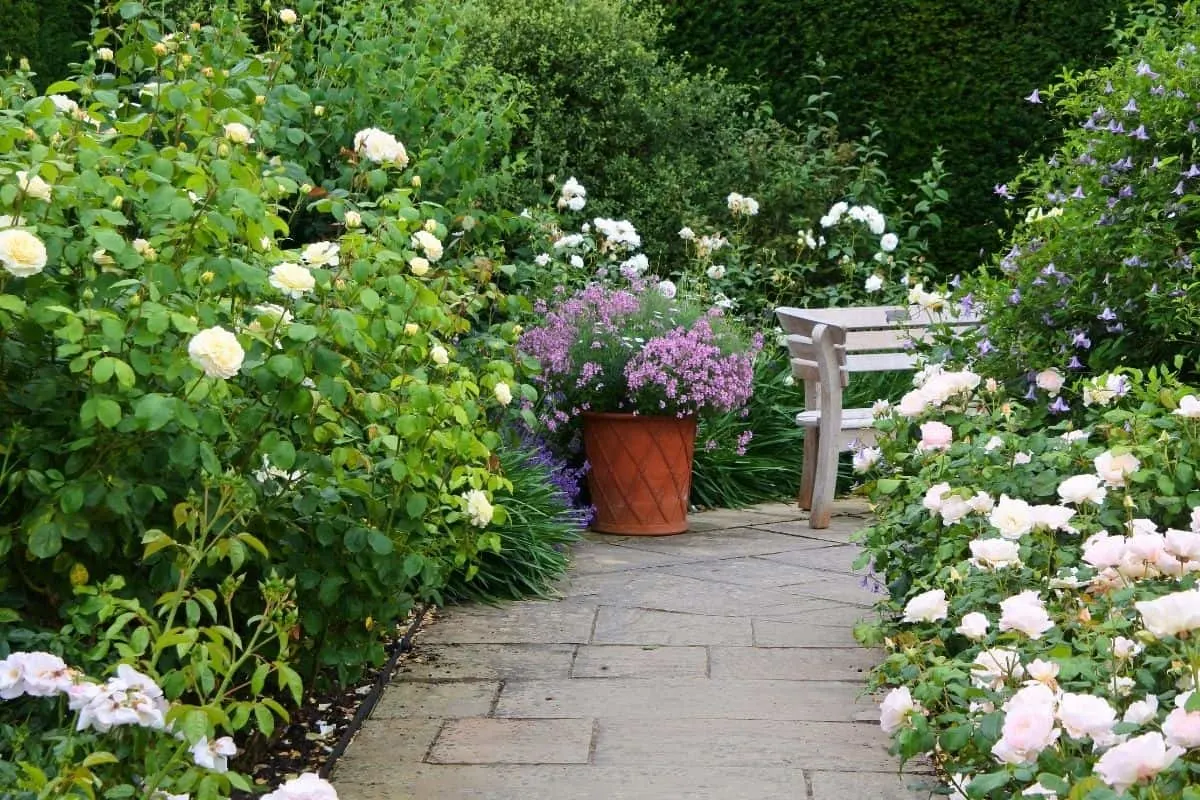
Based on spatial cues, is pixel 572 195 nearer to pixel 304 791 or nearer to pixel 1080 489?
pixel 1080 489

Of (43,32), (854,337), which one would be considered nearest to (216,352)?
(854,337)

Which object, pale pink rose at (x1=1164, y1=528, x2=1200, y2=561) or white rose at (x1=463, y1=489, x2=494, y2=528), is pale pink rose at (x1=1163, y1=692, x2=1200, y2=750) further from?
white rose at (x1=463, y1=489, x2=494, y2=528)

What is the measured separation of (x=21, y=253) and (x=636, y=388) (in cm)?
348

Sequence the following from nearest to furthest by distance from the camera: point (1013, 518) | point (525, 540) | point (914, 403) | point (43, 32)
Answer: point (1013, 518)
point (914, 403)
point (525, 540)
point (43, 32)

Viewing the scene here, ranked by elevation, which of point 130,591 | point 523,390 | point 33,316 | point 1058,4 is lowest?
point 130,591

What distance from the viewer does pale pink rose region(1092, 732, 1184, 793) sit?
5.45ft

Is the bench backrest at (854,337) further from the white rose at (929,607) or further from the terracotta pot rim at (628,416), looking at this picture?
the white rose at (929,607)

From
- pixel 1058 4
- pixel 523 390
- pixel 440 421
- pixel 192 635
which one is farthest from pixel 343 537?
pixel 1058 4

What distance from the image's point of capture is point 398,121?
215 inches

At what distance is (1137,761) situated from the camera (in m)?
1.67

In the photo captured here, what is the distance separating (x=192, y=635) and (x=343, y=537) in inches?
41.9

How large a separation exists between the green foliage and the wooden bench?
1.17 m

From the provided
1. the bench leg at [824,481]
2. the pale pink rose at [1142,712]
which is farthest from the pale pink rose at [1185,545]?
the bench leg at [824,481]

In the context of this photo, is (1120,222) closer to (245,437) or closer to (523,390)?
(523,390)
